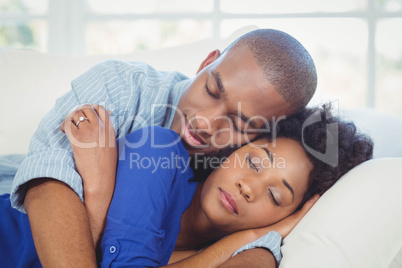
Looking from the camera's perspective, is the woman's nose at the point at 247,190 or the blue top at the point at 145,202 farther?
the woman's nose at the point at 247,190

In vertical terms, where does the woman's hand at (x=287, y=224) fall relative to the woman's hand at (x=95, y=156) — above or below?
below

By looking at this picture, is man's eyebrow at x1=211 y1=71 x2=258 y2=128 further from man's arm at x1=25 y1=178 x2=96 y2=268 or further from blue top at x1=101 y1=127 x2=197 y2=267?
man's arm at x1=25 y1=178 x2=96 y2=268

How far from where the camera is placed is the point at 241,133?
1097mm

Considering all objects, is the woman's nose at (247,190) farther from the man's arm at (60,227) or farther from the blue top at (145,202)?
the man's arm at (60,227)

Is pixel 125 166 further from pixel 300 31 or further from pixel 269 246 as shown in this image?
pixel 300 31

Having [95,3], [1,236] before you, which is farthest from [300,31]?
[1,236]

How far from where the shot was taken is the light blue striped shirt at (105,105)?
2.78 ft

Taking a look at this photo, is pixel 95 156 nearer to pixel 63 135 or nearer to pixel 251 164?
pixel 63 135

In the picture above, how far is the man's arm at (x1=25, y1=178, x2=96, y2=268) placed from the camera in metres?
0.74

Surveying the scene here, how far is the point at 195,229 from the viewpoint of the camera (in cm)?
108

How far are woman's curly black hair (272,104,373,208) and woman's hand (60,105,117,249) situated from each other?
461 mm

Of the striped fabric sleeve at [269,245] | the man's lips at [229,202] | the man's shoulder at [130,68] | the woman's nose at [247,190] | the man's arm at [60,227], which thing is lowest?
the striped fabric sleeve at [269,245]

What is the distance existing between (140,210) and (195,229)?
1.06 feet

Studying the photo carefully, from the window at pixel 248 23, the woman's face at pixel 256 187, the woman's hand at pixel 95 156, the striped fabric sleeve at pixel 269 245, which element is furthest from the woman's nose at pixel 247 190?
the window at pixel 248 23
